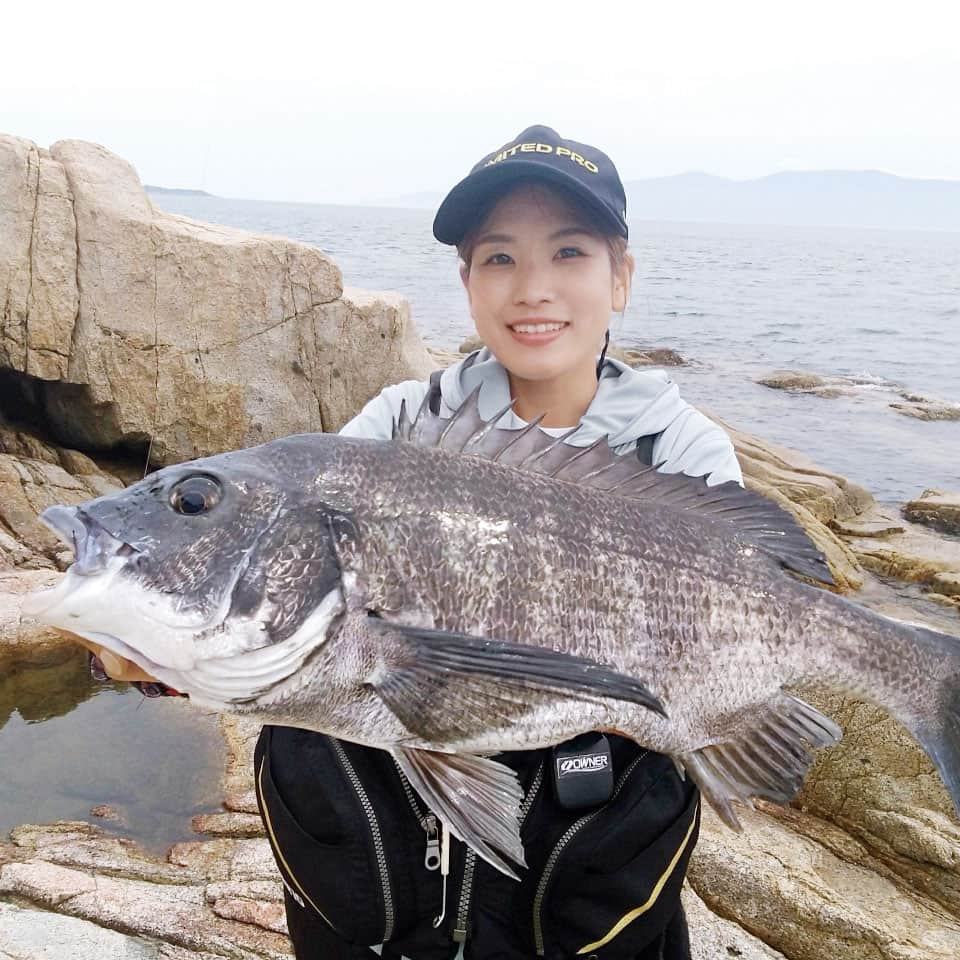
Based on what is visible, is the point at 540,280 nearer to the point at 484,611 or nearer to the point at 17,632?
the point at 484,611

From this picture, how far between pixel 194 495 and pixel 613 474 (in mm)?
1109

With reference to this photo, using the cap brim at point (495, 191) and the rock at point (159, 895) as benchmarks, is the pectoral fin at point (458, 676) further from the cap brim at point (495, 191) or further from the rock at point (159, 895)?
the rock at point (159, 895)

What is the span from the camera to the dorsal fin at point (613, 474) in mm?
2156

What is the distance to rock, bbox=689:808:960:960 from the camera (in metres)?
2.88

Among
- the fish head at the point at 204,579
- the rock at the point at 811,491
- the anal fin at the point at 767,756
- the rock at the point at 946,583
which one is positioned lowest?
the rock at the point at 946,583

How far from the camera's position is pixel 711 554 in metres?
2.13

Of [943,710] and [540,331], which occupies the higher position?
[540,331]

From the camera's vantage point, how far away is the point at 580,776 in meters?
2.02

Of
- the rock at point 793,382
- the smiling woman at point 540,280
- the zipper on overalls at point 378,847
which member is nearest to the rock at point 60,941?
the zipper on overalls at point 378,847

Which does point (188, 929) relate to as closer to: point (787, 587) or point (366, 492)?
point (366, 492)

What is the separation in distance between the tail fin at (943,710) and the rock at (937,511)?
881cm

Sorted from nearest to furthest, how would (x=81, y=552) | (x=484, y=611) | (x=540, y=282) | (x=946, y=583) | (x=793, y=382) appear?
(x=81, y=552)
(x=484, y=611)
(x=540, y=282)
(x=946, y=583)
(x=793, y=382)

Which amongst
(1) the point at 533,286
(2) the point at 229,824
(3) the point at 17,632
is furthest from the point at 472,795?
(3) the point at 17,632

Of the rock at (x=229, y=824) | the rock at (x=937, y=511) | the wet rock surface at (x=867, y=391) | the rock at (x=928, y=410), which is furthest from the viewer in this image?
the wet rock surface at (x=867, y=391)
